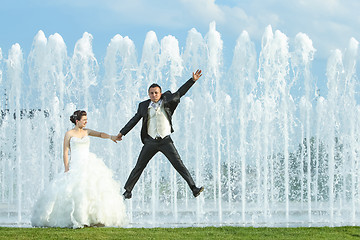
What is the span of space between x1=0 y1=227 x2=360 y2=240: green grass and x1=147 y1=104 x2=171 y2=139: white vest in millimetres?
1377

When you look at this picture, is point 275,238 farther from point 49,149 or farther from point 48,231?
point 49,149

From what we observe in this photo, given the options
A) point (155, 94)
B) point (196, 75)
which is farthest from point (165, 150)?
point (196, 75)

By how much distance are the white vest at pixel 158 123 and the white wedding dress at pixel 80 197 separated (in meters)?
1.30

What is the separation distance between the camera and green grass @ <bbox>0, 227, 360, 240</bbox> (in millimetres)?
7488

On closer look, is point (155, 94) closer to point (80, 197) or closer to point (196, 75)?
point (196, 75)

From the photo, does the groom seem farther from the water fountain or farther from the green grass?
the water fountain

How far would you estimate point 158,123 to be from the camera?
7.77m

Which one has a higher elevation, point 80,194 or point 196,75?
point 196,75

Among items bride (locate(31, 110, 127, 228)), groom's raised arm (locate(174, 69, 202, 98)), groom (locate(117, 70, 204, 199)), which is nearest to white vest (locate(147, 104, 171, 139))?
groom (locate(117, 70, 204, 199))

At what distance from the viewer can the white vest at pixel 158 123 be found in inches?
305

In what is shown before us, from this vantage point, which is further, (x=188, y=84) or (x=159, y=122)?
(x=159, y=122)

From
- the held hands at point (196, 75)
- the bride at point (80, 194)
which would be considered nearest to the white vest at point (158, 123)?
the held hands at point (196, 75)

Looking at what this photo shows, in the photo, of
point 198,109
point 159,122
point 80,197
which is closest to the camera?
point 159,122

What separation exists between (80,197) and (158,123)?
1679 mm
